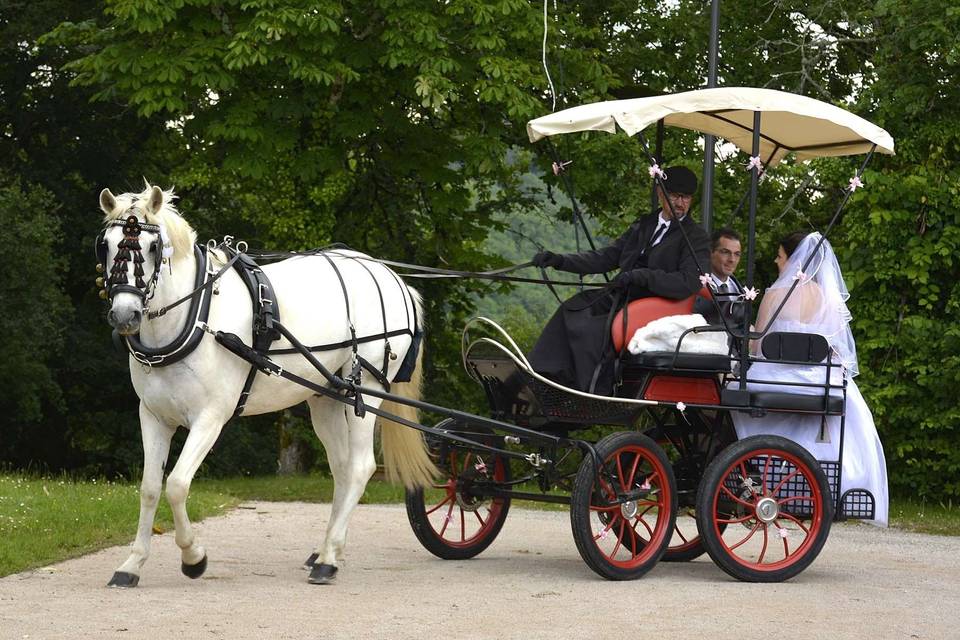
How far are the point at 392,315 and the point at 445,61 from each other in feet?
23.0

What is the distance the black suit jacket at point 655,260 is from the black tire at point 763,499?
42.7 inches

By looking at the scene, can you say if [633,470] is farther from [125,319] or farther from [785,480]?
[125,319]

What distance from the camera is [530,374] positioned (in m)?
8.69

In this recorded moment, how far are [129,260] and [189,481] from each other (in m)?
1.29

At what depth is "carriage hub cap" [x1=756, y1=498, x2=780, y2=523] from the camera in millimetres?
8836

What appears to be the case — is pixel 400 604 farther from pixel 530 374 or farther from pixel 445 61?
pixel 445 61

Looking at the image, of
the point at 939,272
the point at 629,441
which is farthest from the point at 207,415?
the point at 939,272

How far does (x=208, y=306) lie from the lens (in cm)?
792

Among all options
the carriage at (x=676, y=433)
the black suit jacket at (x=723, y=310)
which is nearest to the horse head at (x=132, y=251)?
the carriage at (x=676, y=433)

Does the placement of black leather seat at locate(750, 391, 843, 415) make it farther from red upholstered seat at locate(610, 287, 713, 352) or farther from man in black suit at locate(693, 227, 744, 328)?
red upholstered seat at locate(610, 287, 713, 352)

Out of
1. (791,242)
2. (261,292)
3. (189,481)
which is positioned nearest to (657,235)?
(791,242)

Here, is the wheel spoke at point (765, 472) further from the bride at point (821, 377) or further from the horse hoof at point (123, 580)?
the horse hoof at point (123, 580)

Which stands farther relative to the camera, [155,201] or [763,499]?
[763,499]

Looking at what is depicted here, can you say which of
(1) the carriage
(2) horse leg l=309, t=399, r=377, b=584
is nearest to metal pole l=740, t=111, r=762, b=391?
(1) the carriage
